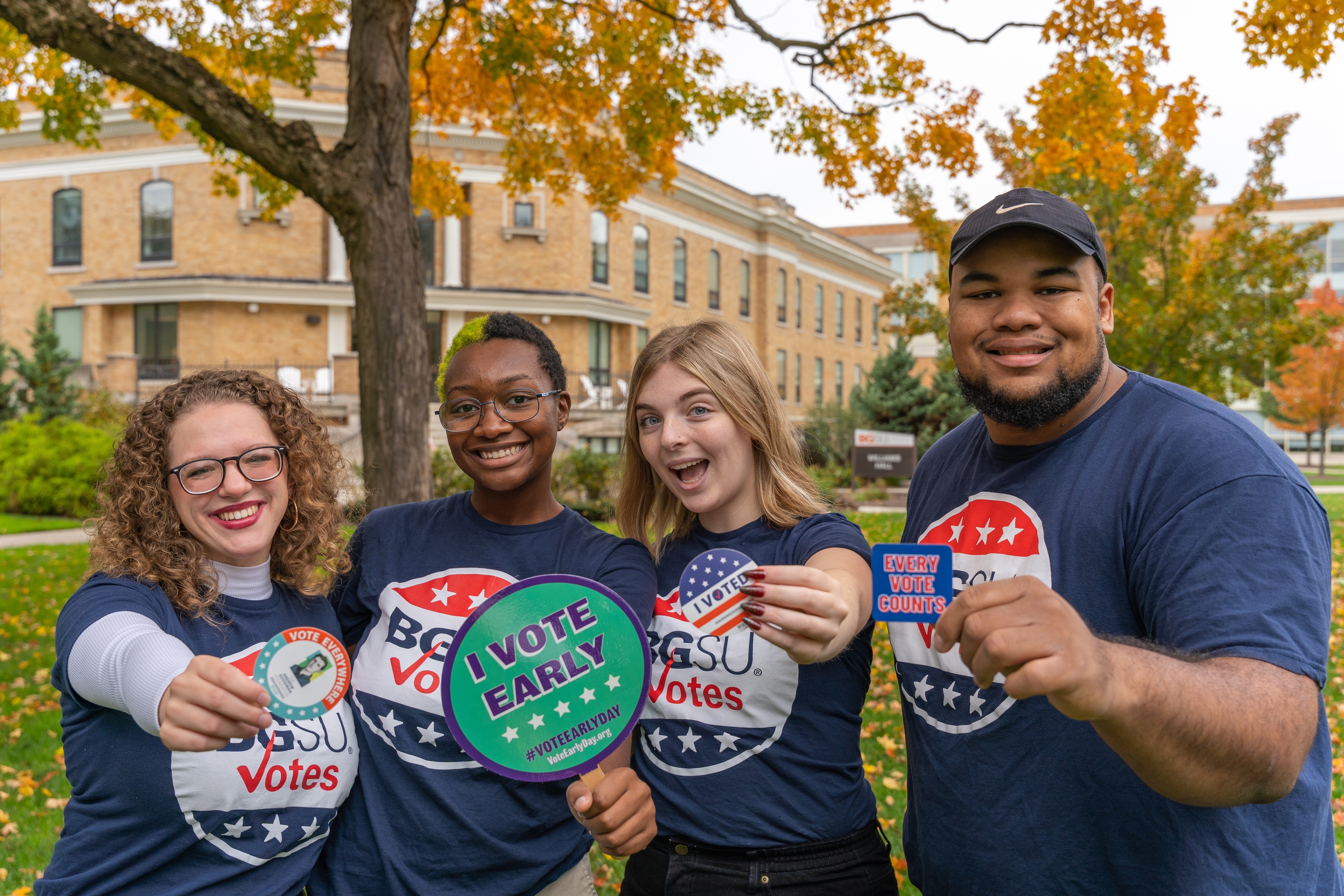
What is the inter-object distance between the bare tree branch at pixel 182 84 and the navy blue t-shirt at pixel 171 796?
14.9ft

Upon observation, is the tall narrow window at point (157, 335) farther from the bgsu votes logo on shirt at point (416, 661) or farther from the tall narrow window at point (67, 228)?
the bgsu votes logo on shirt at point (416, 661)

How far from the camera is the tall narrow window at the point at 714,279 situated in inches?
1387

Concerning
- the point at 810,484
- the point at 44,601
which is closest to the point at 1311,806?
the point at 810,484

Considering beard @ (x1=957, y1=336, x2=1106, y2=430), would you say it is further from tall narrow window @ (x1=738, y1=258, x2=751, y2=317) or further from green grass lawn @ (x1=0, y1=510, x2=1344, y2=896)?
tall narrow window @ (x1=738, y1=258, x2=751, y2=317)

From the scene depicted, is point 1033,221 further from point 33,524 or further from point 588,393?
point 588,393

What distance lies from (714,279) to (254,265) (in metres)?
16.4

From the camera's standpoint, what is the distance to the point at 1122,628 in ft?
5.73

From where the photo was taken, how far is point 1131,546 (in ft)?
5.65

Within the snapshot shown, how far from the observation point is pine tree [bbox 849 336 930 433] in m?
22.4

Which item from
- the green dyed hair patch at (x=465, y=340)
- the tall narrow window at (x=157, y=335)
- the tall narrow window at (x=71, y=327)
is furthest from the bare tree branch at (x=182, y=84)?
the tall narrow window at (x=71, y=327)

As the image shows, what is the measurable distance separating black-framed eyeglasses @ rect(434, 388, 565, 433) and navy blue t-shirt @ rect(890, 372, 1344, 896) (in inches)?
40.7

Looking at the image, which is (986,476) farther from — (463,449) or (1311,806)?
(463,449)

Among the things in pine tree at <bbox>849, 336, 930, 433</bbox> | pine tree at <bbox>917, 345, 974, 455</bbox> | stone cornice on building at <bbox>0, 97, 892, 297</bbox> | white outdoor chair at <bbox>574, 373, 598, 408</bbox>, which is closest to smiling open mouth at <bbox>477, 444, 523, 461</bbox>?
stone cornice on building at <bbox>0, 97, 892, 297</bbox>

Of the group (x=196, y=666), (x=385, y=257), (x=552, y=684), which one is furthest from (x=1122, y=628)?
(x=385, y=257)
